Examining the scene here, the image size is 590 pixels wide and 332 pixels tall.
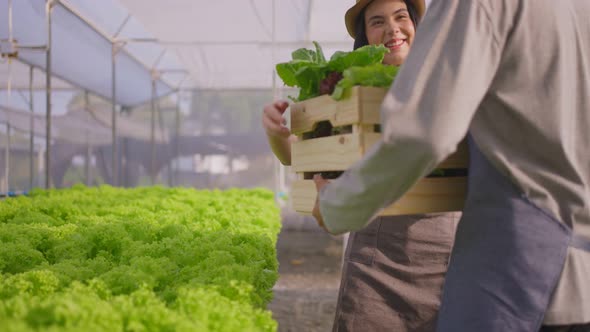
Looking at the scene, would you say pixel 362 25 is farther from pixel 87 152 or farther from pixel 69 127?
pixel 87 152

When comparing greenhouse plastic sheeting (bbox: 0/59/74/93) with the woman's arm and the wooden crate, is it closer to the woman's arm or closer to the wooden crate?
the woman's arm

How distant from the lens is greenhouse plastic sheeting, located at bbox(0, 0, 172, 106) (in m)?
8.29

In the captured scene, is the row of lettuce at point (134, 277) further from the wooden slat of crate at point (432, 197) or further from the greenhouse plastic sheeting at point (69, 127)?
the greenhouse plastic sheeting at point (69, 127)

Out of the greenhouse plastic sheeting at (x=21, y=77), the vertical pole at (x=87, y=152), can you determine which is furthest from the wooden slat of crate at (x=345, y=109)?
the vertical pole at (x=87, y=152)

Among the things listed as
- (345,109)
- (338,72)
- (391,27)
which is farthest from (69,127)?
(345,109)

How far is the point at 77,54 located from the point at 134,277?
10290 mm

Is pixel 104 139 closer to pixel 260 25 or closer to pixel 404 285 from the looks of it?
pixel 260 25

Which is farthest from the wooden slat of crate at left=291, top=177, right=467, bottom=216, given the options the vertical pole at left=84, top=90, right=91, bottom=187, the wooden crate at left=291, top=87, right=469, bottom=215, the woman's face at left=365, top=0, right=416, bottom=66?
the vertical pole at left=84, top=90, right=91, bottom=187

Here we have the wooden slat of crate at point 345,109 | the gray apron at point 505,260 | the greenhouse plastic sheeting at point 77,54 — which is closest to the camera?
the gray apron at point 505,260

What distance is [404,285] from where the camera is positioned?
245 cm

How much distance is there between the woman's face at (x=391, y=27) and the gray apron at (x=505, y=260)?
111 cm

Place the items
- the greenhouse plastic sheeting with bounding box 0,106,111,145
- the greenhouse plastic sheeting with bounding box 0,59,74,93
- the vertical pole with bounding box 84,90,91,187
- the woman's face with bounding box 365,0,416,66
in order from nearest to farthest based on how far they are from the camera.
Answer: the woman's face with bounding box 365,0,416,66 < the greenhouse plastic sheeting with bounding box 0,106,111,145 < the greenhouse plastic sheeting with bounding box 0,59,74,93 < the vertical pole with bounding box 84,90,91,187

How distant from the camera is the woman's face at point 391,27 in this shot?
2547 millimetres

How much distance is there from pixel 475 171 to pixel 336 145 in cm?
52
